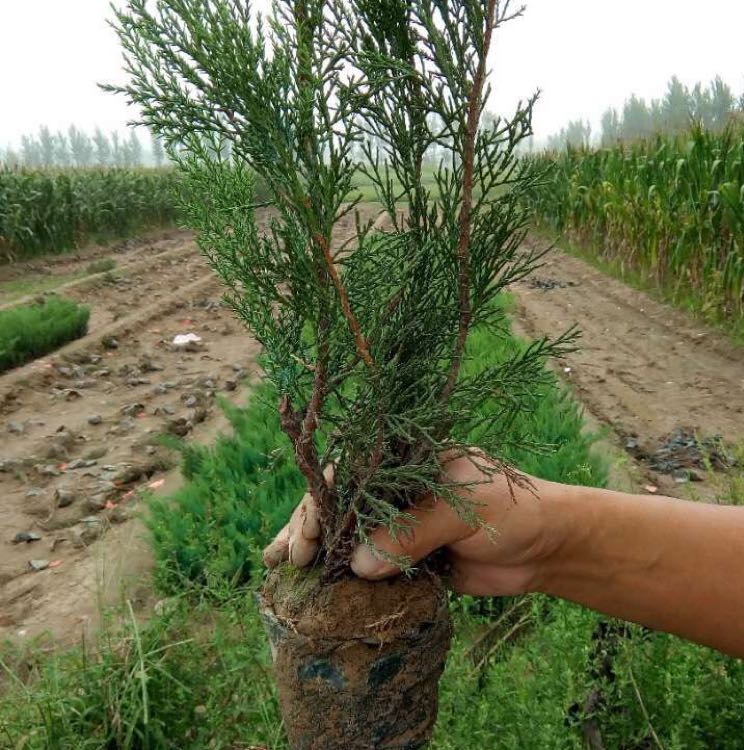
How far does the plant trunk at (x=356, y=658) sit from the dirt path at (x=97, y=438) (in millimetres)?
1319

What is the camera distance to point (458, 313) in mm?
1449

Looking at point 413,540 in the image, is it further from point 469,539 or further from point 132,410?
point 132,410

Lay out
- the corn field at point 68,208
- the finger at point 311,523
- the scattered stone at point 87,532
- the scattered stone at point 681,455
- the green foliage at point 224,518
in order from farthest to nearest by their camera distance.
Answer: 1. the corn field at point 68,208
2. the scattered stone at point 681,455
3. the scattered stone at point 87,532
4. the green foliage at point 224,518
5. the finger at point 311,523

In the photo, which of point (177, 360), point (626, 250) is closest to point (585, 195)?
point (626, 250)

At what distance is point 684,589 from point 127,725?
167 centimetres

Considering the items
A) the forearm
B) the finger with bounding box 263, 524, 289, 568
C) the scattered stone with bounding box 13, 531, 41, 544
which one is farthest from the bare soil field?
the finger with bounding box 263, 524, 289, 568

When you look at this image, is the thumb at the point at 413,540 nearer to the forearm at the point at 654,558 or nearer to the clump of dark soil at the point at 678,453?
the forearm at the point at 654,558

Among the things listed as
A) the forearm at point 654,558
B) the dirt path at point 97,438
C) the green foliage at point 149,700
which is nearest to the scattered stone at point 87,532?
the dirt path at point 97,438

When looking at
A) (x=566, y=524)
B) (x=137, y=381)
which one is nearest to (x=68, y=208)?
(x=137, y=381)

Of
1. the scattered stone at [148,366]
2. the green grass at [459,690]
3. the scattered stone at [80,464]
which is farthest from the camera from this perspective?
the scattered stone at [148,366]

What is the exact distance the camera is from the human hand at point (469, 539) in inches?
57.6

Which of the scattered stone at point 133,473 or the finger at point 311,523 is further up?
the finger at point 311,523

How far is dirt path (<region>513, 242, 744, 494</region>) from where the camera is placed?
5438 millimetres

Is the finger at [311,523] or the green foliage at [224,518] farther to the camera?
the green foliage at [224,518]
